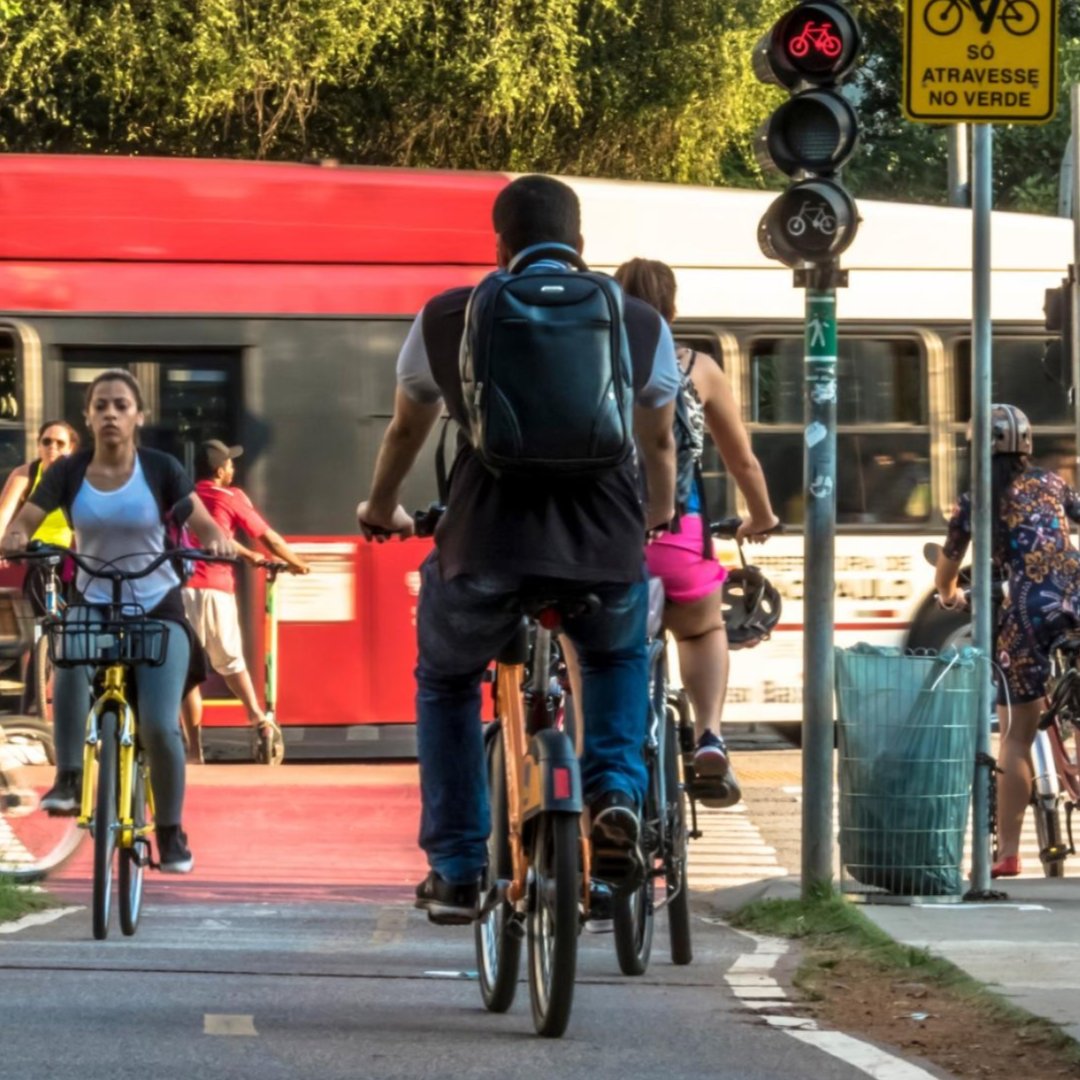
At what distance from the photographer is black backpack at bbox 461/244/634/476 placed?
533cm

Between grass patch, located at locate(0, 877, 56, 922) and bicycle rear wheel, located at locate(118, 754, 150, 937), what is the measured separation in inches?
17.1

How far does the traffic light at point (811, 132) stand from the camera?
8.47m

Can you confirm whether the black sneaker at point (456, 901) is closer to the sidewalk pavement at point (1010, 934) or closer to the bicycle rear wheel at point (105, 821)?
the sidewalk pavement at point (1010, 934)

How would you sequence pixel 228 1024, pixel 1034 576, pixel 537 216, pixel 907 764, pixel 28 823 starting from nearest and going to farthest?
pixel 537 216, pixel 228 1024, pixel 907 764, pixel 28 823, pixel 1034 576

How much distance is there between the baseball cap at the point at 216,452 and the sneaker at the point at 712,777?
6799 millimetres

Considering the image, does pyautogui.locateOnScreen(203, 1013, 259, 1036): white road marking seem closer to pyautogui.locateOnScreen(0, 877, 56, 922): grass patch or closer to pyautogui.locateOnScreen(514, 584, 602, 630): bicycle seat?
pyautogui.locateOnScreen(514, 584, 602, 630): bicycle seat

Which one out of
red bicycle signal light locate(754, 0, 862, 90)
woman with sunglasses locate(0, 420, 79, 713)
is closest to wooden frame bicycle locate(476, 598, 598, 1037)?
red bicycle signal light locate(754, 0, 862, 90)

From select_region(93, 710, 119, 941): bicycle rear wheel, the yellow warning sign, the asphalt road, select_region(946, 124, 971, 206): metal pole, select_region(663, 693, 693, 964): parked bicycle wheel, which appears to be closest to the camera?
the asphalt road

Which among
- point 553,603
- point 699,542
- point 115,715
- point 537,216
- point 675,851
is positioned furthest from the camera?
point 115,715

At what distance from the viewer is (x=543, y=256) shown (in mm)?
5625

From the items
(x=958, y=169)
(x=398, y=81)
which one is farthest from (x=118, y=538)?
(x=398, y=81)

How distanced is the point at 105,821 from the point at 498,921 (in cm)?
218

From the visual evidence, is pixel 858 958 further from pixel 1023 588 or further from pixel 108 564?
pixel 1023 588

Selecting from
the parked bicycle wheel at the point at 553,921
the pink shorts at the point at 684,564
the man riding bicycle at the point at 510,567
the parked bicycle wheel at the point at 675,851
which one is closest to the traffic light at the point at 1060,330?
the pink shorts at the point at 684,564
